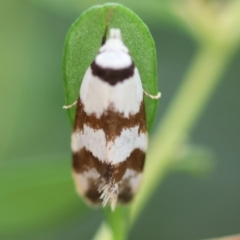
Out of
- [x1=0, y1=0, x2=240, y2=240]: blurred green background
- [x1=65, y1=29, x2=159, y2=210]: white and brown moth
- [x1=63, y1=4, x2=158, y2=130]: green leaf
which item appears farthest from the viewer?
[x1=0, y1=0, x2=240, y2=240]: blurred green background

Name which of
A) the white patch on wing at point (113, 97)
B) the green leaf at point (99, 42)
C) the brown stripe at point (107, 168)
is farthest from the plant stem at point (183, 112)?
the green leaf at point (99, 42)

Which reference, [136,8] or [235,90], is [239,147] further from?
[136,8]

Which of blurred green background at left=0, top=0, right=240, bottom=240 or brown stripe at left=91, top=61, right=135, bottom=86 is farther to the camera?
blurred green background at left=0, top=0, right=240, bottom=240

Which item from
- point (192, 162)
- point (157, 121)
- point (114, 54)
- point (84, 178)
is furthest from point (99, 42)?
point (157, 121)

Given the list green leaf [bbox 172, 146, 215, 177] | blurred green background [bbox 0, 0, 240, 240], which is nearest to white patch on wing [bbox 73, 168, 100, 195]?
green leaf [bbox 172, 146, 215, 177]

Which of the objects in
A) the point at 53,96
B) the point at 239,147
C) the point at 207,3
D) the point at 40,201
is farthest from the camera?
the point at 239,147

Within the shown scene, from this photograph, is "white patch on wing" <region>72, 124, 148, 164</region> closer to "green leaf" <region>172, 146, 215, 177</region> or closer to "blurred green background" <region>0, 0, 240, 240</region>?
"green leaf" <region>172, 146, 215, 177</region>

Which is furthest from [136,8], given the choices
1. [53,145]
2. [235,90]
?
Answer: [235,90]

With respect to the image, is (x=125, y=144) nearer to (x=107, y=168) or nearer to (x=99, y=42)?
(x=107, y=168)
